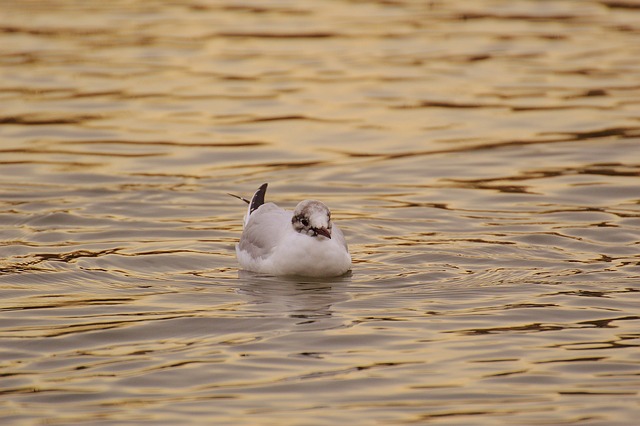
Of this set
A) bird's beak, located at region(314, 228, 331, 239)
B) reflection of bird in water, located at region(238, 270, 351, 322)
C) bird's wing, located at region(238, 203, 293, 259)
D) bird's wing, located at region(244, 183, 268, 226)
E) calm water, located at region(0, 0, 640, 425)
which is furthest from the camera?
bird's wing, located at region(244, 183, 268, 226)

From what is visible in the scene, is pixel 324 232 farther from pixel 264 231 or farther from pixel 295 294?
pixel 264 231

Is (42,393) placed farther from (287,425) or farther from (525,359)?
(525,359)

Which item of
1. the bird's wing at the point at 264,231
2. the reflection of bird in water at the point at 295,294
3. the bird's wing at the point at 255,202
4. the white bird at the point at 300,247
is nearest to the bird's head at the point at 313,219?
the white bird at the point at 300,247

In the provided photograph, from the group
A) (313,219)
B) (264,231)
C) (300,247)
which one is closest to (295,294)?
(300,247)

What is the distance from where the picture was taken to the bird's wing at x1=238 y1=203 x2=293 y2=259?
11641mm

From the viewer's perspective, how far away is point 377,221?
13.4 meters

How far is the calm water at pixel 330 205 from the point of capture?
8492mm

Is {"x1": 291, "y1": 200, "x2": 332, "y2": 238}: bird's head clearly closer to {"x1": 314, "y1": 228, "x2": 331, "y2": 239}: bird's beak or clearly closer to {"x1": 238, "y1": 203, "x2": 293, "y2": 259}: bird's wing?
{"x1": 314, "y1": 228, "x2": 331, "y2": 239}: bird's beak

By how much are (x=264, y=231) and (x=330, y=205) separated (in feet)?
8.11

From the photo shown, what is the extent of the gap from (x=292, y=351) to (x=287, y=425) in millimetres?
1471

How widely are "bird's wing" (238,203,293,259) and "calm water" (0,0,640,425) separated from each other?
0.27m

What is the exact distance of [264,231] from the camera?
11.8 meters

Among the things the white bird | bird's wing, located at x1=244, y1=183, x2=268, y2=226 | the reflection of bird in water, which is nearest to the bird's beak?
the white bird

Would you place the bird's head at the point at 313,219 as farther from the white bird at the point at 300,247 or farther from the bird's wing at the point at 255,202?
the bird's wing at the point at 255,202
